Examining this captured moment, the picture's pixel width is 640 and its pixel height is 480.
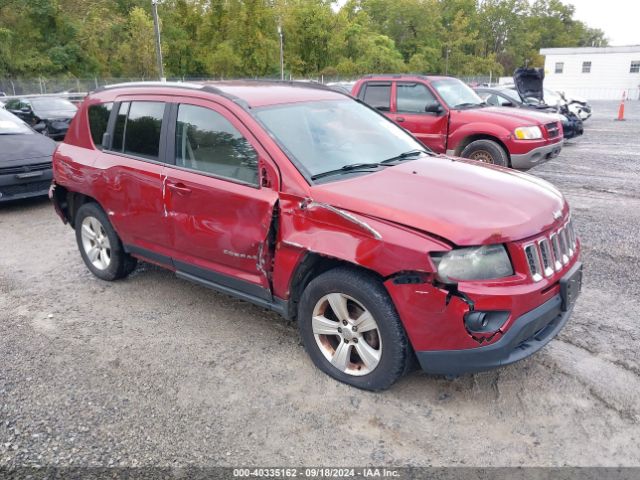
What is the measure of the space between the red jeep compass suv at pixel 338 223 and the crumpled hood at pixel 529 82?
36.9 ft

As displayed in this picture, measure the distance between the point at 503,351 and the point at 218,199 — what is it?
6.92ft

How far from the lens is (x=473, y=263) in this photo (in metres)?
2.89

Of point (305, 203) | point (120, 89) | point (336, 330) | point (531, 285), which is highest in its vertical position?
point (120, 89)

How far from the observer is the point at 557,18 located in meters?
85.8

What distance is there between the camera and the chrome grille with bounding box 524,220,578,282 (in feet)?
9.84

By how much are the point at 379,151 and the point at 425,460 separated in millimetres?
2248

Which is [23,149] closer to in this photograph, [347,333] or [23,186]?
[23,186]

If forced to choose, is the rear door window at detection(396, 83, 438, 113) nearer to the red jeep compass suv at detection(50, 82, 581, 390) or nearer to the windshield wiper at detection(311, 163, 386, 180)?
the red jeep compass suv at detection(50, 82, 581, 390)

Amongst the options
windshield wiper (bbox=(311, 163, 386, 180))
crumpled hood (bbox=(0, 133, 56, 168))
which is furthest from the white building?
windshield wiper (bbox=(311, 163, 386, 180))

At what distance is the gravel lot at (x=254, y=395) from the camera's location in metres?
2.84

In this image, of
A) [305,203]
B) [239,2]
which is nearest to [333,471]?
[305,203]

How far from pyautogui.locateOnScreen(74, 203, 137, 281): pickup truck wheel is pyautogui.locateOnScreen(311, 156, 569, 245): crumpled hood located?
248 centimetres

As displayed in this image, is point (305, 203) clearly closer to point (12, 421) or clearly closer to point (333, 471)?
point (333, 471)

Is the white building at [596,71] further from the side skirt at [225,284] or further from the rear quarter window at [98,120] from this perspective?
the side skirt at [225,284]
